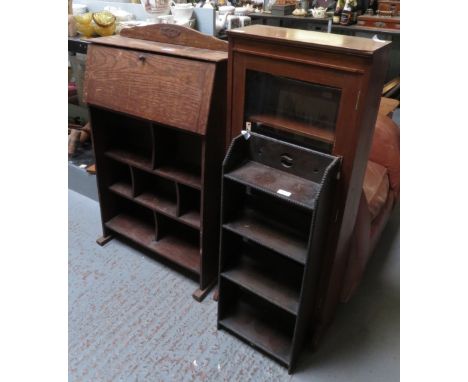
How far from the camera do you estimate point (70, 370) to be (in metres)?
1.40

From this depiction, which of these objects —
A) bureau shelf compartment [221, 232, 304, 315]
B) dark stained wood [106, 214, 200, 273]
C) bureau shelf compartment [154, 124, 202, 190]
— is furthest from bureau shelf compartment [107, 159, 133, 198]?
bureau shelf compartment [221, 232, 304, 315]

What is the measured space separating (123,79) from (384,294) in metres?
1.58

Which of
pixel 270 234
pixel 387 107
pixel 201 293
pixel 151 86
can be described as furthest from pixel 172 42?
pixel 387 107

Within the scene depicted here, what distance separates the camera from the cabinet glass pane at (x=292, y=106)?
115 centimetres

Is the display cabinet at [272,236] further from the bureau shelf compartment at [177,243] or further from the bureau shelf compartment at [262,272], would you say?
the bureau shelf compartment at [177,243]

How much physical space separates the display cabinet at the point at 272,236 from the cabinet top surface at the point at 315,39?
312 millimetres

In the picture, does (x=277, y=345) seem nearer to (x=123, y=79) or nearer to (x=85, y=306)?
(x=85, y=306)

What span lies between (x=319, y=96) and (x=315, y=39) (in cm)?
17

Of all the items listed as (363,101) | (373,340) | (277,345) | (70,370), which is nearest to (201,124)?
(363,101)

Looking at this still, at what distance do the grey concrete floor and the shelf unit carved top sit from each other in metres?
1.07

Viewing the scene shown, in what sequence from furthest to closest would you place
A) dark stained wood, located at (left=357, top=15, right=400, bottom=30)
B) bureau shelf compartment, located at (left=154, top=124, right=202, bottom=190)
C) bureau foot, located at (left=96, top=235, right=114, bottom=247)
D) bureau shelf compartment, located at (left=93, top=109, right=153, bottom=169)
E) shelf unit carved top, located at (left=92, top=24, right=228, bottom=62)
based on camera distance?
dark stained wood, located at (left=357, top=15, right=400, bottom=30) < bureau foot, located at (left=96, top=235, right=114, bottom=247) < bureau shelf compartment, located at (left=93, top=109, right=153, bottom=169) < bureau shelf compartment, located at (left=154, top=124, right=202, bottom=190) < shelf unit carved top, located at (left=92, top=24, right=228, bottom=62)

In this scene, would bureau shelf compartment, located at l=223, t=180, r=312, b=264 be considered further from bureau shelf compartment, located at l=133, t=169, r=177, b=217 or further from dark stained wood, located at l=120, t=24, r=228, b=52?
dark stained wood, located at l=120, t=24, r=228, b=52

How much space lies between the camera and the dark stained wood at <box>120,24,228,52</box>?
1.40m

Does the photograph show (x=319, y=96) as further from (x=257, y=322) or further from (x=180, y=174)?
(x=257, y=322)
